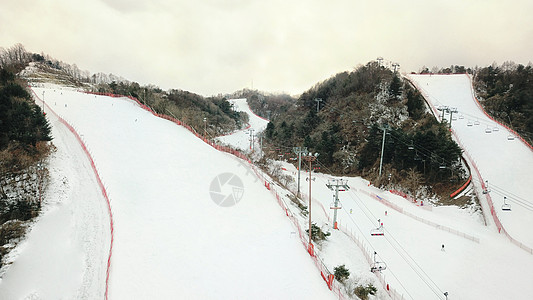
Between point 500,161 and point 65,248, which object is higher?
point 500,161

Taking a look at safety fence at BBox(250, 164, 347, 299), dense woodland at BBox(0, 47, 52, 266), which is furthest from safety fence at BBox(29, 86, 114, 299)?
safety fence at BBox(250, 164, 347, 299)

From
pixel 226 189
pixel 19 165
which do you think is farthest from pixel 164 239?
pixel 19 165

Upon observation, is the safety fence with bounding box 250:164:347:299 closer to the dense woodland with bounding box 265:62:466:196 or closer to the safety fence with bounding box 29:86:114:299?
the safety fence with bounding box 29:86:114:299

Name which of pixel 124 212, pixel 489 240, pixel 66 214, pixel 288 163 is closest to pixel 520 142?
pixel 489 240

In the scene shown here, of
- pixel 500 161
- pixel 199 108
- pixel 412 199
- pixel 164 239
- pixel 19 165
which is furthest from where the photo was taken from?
pixel 199 108

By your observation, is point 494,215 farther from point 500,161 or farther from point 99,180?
point 99,180

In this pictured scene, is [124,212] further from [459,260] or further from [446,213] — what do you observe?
[446,213]
